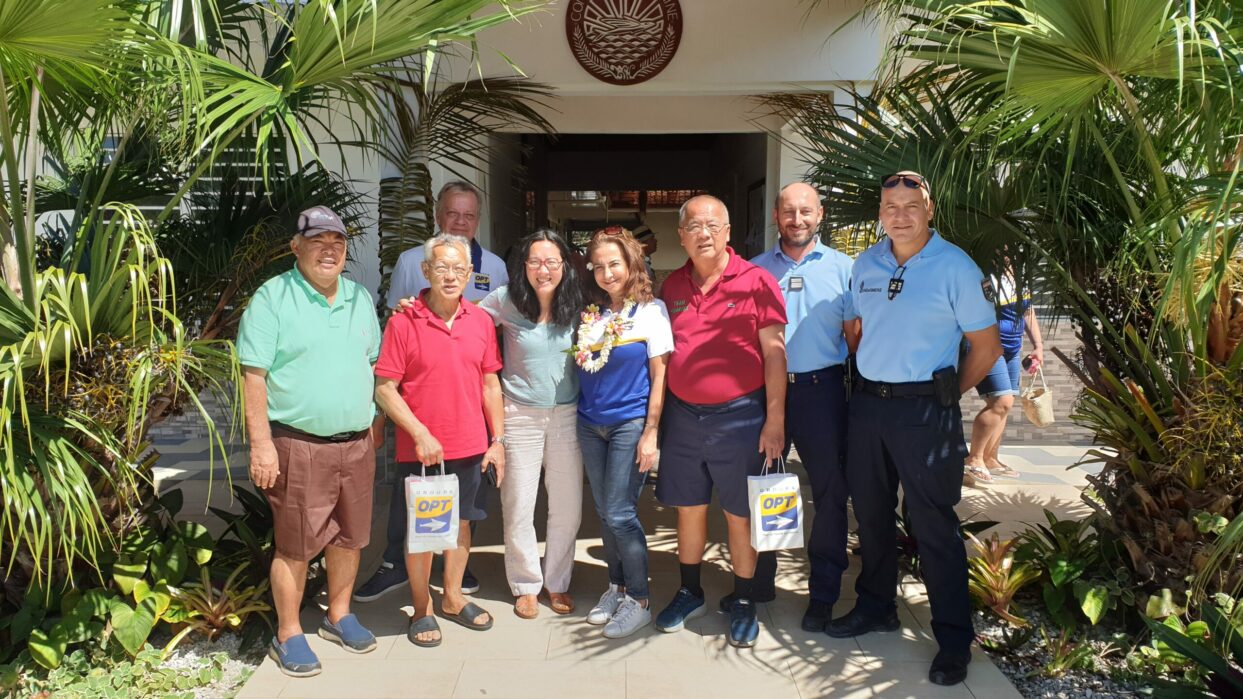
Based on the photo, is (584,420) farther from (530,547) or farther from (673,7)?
(673,7)

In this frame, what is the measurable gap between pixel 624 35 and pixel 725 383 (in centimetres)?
342

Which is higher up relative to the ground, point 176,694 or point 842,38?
point 842,38

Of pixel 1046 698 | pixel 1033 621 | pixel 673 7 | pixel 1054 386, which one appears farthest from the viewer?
pixel 1054 386

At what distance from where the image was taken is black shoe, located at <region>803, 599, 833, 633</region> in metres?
3.79

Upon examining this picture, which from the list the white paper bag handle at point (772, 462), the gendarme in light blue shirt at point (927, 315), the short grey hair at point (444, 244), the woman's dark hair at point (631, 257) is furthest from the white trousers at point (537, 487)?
the gendarme in light blue shirt at point (927, 315)

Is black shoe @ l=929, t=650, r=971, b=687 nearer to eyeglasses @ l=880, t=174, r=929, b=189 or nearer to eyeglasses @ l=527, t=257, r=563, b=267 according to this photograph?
eyeglasses @ l=880, t=174, r=929, b=189

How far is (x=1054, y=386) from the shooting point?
799cm

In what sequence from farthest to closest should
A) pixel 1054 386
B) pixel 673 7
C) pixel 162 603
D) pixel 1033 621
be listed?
pixel 1054 386, pixel 673 7, pixel 1033 621, pixel 162 603

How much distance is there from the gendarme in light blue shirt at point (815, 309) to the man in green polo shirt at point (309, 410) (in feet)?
5.70

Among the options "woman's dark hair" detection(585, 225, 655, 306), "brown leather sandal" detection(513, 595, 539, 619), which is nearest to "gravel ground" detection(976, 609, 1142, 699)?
"brown leather sandal" detection(513, 595, 539, 619)

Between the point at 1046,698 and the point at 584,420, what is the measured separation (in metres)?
2.03

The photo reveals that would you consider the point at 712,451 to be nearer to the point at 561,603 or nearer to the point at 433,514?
the point at 561,603

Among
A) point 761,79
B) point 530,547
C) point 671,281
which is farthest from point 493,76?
point 530,547

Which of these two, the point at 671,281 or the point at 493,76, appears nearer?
the point at 671,281
